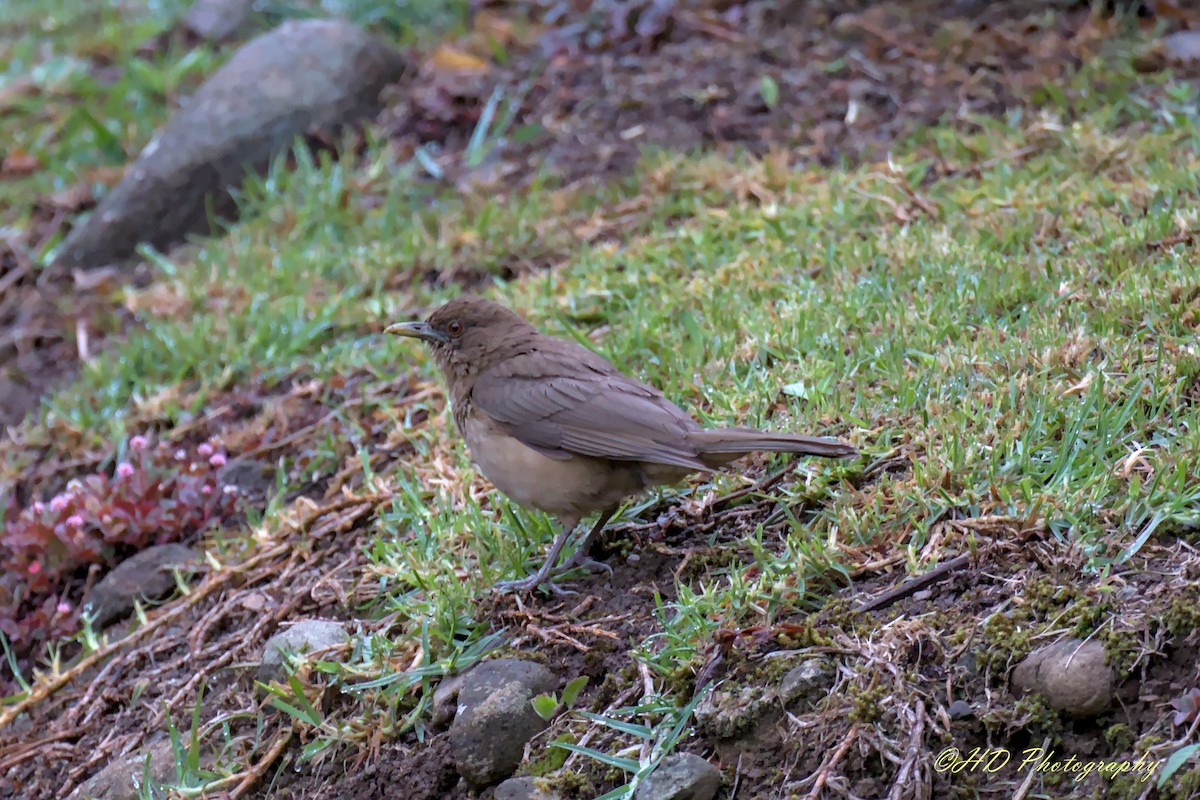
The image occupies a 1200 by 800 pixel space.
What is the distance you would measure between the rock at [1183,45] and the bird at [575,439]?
4.72 meters

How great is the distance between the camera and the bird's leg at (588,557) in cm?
456

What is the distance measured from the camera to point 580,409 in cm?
459

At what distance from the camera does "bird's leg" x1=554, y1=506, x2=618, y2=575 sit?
4.56m

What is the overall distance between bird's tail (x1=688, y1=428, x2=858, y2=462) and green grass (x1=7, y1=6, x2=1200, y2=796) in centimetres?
23

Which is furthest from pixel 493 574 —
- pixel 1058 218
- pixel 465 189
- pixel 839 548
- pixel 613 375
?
pixel 465 189

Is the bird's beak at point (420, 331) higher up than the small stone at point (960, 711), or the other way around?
the bird's beak at point (420, 331)

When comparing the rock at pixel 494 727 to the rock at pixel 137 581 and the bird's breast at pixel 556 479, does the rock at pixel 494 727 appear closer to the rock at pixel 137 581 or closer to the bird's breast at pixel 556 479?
the bird's breast at pixel 556 479

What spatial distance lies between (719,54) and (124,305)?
13.8 feet

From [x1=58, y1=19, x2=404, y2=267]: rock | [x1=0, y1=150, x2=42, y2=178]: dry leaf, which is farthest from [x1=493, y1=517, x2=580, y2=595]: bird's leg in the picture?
[x1=0, y1=150, x2=42, y2=178]: dry leaf

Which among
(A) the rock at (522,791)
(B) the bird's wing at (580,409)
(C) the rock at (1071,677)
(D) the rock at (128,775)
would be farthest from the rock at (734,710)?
(D) the rock at (128,775)

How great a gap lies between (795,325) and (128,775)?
307 cm

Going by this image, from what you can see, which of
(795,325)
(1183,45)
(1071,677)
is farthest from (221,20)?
(1071,677)

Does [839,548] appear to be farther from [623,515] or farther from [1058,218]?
[1058,218]

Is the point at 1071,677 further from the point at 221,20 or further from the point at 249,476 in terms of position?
the point at 221,20
